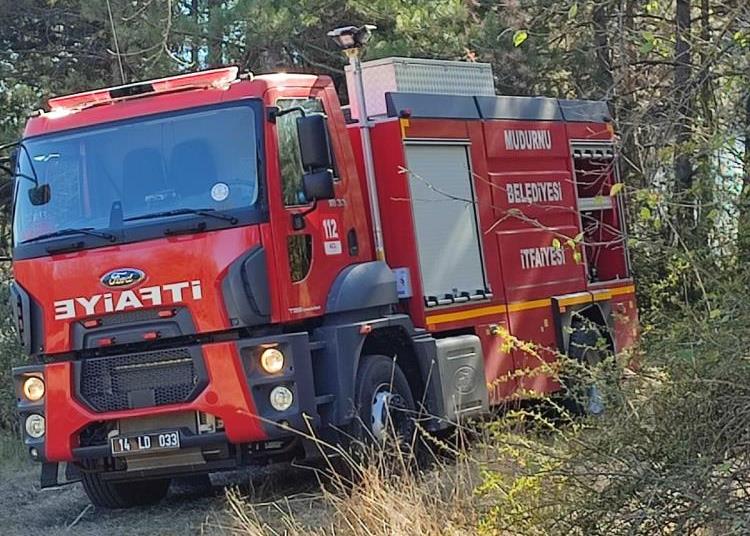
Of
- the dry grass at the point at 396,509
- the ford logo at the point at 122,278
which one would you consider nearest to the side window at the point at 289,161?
the ford logo at the point at 122,278

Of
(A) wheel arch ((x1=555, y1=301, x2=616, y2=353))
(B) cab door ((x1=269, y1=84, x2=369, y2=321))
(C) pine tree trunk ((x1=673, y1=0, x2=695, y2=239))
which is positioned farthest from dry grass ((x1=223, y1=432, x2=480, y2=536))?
(A) wheel arch ((x1=555, y1=301, x2=616, y2=353))

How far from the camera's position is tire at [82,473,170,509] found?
9953 mm

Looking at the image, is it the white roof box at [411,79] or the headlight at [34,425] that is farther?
the white roof box at [411,79]

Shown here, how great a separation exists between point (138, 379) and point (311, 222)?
1.54 metres

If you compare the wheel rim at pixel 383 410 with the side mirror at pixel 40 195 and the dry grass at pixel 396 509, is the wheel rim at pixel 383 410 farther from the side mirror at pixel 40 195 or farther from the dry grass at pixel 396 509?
the side mirror at pixel 40 195

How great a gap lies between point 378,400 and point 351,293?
77cm

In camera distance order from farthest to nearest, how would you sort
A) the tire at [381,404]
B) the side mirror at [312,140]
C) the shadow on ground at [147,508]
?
the tire at [381,404] < the shadow on ground at [147,508] < the side mirror at [312,140]

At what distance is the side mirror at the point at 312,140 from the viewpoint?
29.2ft

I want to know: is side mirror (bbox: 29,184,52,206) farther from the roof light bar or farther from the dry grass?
the dry grass

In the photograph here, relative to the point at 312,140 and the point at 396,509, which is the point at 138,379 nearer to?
the point at 312,140

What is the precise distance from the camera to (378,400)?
948 cm

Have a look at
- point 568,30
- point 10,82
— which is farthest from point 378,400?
point 10,82

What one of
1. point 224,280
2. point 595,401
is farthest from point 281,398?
point 595,401

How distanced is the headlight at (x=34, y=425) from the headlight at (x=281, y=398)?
5.59 feet
